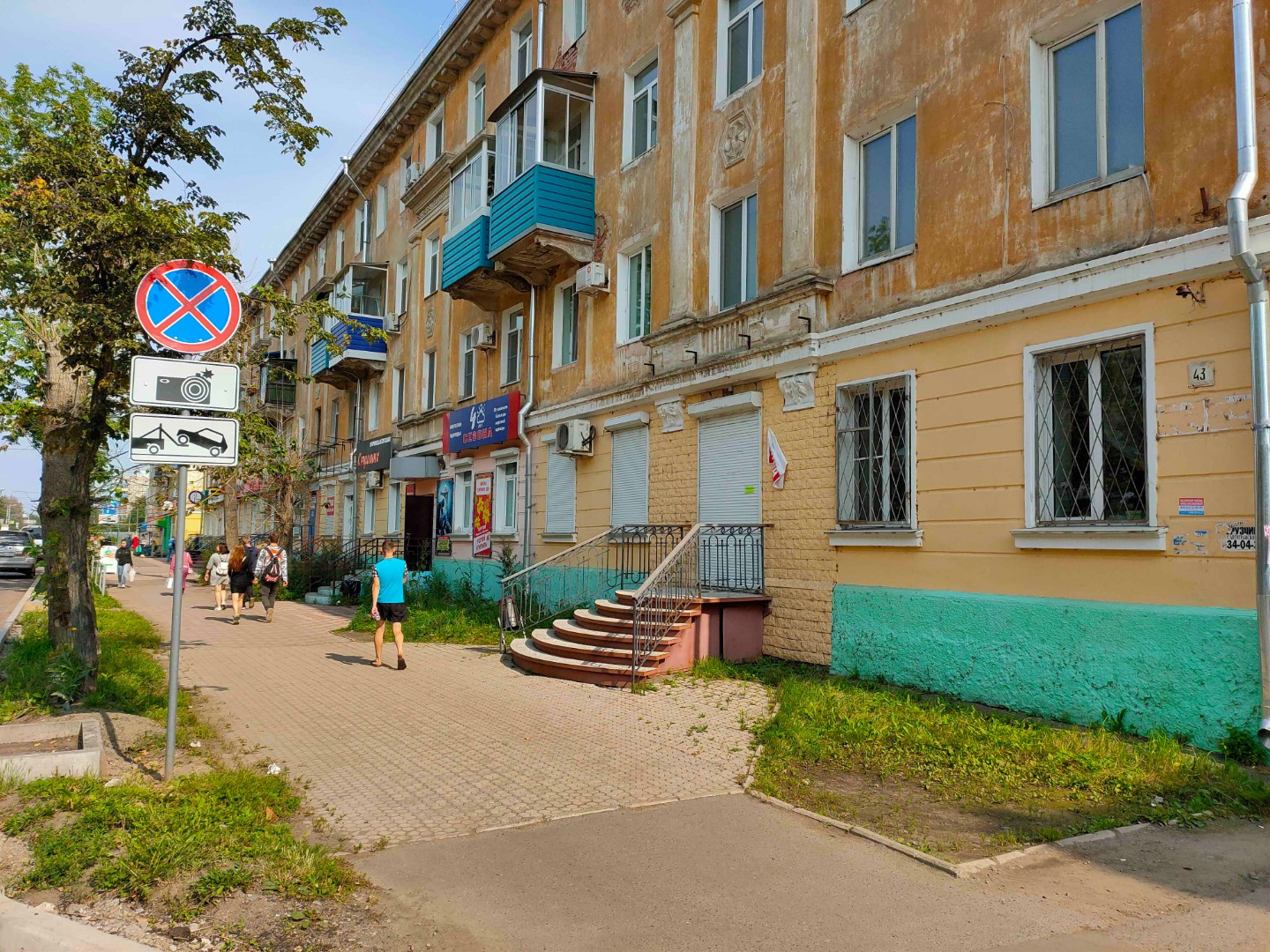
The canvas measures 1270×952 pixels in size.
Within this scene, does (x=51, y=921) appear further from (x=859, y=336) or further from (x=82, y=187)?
(x=859, y=336)

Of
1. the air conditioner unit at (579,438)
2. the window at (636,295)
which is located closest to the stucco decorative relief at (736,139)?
the window at (636,295)

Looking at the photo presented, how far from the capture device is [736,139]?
511 inches

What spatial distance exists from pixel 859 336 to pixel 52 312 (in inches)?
318

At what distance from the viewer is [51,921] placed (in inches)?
165

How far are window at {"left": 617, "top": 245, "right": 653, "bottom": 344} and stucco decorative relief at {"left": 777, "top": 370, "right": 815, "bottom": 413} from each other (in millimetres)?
3994

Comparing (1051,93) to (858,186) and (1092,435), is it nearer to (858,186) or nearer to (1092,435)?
(858,186)

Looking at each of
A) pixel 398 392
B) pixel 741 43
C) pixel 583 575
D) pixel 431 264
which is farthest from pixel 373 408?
pixel 741 43

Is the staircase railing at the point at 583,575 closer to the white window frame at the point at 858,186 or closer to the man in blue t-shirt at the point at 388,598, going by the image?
the man in blue t-shirt at the point at 388,598

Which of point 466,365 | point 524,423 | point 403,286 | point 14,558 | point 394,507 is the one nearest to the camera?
point 524,423

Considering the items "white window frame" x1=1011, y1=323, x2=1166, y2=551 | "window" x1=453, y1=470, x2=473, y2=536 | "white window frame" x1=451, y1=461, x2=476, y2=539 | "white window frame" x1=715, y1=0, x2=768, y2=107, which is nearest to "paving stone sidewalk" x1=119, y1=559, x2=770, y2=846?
"white window frame" x1=1011, y1=323, x2=1166, y2=551

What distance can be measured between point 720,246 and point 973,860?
9948 millimetres

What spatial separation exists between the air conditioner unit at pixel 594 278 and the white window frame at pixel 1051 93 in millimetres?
8015

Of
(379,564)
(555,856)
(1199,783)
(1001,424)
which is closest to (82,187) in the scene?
(379,564)

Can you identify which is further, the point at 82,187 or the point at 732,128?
the point at 732,128
